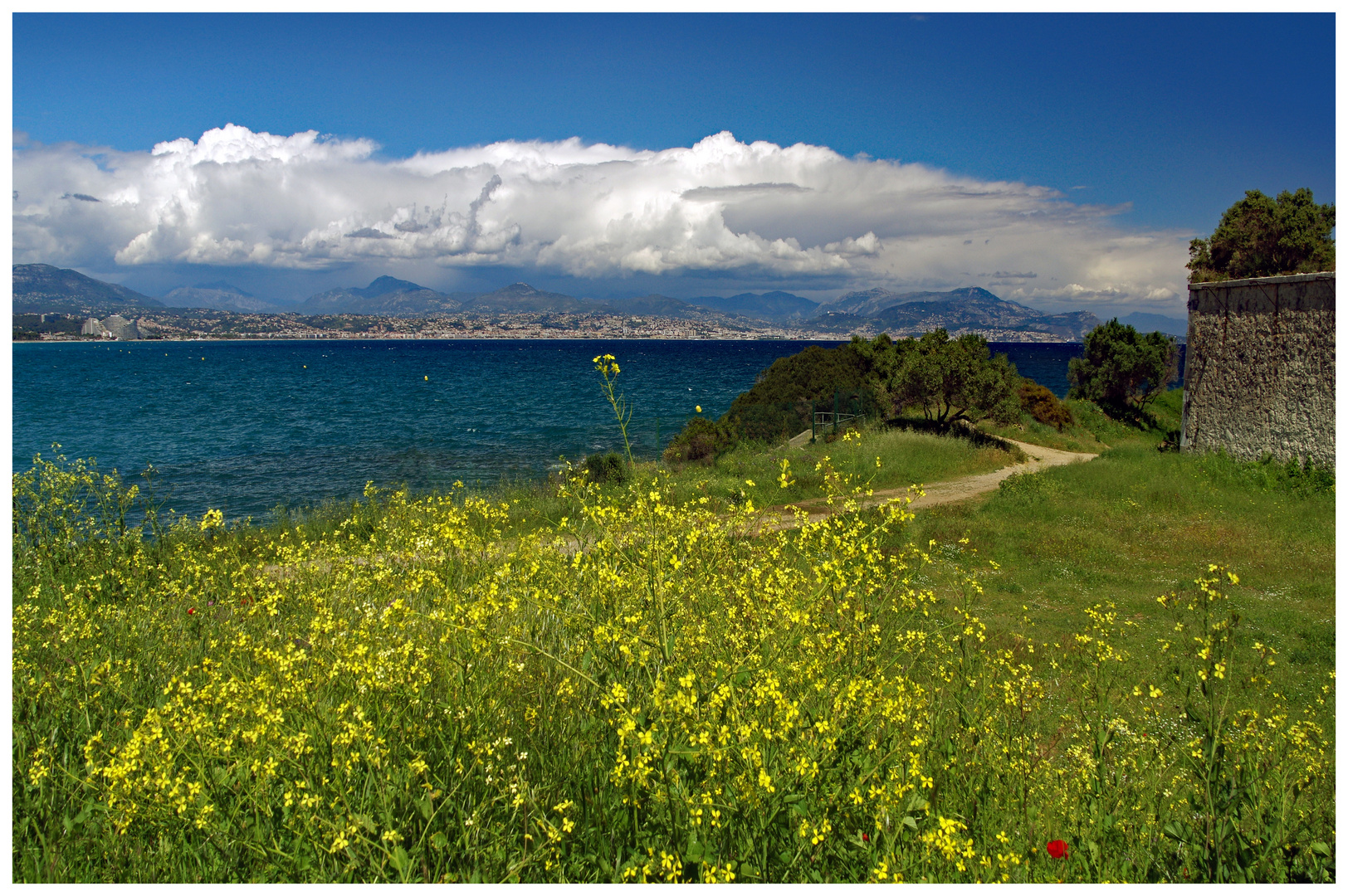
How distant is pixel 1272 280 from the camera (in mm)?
15828

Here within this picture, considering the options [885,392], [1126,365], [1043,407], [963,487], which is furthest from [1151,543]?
[1126,365]

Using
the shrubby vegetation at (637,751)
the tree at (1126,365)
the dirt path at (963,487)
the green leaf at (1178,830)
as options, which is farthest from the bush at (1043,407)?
the green leaf at (1178,830)

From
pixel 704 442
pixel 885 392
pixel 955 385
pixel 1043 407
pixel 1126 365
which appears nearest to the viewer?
pixel 955 385

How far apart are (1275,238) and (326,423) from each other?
1797 inches

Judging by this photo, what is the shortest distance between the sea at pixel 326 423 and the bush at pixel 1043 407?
1389 cm

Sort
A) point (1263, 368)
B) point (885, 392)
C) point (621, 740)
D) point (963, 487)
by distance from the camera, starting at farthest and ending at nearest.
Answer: point (885, 392) < point (963, 487) < point (1263, 368) < point (621, 740)

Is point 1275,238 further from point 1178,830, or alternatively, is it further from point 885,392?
point 1178,830

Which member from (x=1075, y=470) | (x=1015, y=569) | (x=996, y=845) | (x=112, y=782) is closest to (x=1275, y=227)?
(x=1075, y=470)

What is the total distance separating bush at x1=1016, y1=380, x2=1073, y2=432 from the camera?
2982 centimetres

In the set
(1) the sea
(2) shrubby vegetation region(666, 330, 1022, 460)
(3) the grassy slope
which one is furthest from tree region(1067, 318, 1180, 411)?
(1) the sea

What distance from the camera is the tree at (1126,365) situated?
34750 millimetres

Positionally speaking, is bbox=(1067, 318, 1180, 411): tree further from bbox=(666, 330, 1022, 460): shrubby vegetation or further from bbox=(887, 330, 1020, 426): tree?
bbox=(887, 330, 1020, 426): tree

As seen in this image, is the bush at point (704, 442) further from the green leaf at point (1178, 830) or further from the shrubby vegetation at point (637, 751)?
the green leaf at point (1178, 830)

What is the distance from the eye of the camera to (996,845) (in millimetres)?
2846
